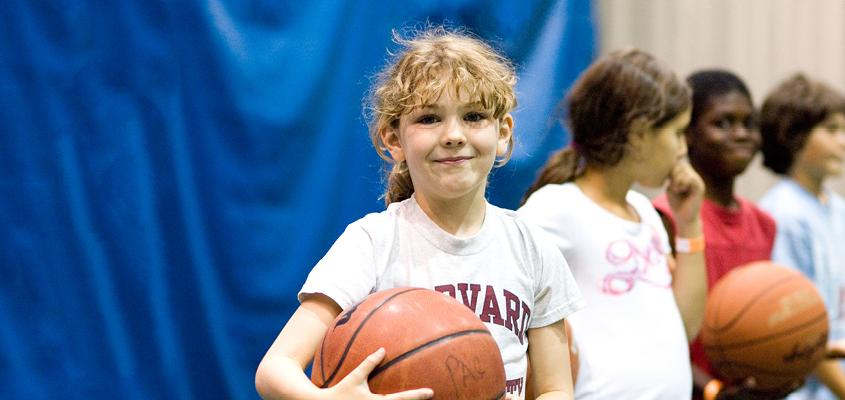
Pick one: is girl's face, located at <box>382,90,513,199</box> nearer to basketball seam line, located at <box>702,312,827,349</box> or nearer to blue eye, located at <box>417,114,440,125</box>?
blue eye, located at <box>417,114,440,125</box>

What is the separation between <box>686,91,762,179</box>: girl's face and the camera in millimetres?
4004

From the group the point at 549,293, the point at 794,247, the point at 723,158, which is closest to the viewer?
the point at 549,293

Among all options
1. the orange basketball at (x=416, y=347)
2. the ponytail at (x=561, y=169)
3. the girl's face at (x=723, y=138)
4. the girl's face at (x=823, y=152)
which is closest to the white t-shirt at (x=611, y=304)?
the ponytail at (x=561, y=169)

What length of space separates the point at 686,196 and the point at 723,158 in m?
0.70

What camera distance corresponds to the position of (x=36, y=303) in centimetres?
344

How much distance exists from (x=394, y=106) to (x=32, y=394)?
189 centimetres

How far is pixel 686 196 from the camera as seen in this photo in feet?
11.1

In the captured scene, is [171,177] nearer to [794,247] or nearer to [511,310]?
[511,310]

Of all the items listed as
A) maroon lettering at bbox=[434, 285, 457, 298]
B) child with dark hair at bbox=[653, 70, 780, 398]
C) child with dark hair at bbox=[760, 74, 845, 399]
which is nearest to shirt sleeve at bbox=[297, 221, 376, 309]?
maroon lettering at bbox=[434, 285, 457, 298]

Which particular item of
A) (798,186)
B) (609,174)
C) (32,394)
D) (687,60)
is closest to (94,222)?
(32,394)

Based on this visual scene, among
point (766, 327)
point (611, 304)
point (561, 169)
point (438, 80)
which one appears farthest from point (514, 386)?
point (766, 327)

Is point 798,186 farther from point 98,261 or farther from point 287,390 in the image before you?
point 287,390

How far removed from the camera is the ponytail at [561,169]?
10.3 ft

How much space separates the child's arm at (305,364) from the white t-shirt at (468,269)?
5 centimetres
